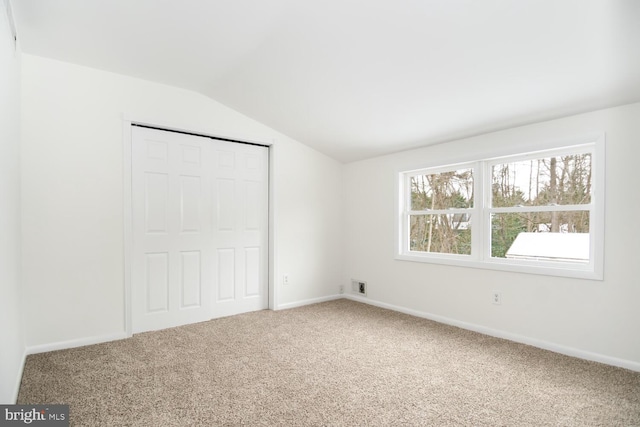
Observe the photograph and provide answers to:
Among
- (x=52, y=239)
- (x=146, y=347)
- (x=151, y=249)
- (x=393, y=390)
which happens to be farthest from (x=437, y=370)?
(x=52, y=239)

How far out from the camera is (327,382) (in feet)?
7.69

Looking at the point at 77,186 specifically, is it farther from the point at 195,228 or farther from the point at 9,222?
the point at 195,228

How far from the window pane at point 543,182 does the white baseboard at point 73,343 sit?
Answer: 3.73m

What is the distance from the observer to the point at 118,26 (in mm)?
2484

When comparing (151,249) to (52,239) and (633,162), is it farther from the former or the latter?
(633,162)

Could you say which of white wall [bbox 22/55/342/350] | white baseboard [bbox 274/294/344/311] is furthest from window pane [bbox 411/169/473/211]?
white wall [bbox 22/55/342/350]

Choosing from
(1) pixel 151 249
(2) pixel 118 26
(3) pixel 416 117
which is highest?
(2) pixel 118 26

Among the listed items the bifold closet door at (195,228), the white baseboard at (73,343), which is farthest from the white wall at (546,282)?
the white baseboard at (73,343)

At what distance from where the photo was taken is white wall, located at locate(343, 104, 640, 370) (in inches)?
99.3

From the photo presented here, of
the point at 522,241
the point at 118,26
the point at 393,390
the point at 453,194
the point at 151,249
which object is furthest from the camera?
the point at 453,194

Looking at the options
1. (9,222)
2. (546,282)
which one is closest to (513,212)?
(546,282)

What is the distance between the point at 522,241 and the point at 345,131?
81.4 inches

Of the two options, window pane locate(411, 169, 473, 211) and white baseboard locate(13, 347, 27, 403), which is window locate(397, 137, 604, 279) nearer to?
window pane locate(411, 169, 473, 211)

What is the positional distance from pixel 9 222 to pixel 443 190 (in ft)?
12.1
